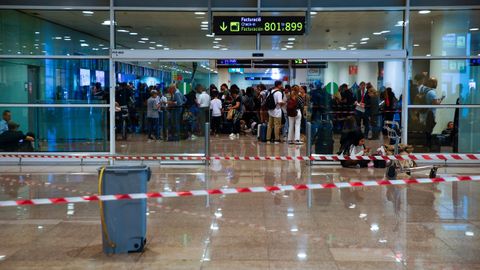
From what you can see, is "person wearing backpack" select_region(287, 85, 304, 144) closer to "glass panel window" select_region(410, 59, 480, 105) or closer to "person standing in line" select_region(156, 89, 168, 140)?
Answer: "glass panel window" select_region(410, 59, 480, 105)

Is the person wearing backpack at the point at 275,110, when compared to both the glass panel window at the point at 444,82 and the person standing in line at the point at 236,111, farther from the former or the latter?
the glass panel window at the point at 444,82

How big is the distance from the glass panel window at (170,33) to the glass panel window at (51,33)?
48 cm

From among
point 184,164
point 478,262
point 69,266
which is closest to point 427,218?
point 478,262

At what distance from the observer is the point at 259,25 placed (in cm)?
1370

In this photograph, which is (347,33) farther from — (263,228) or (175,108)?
(263,228)

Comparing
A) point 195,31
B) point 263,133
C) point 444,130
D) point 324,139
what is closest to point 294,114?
point 263,133

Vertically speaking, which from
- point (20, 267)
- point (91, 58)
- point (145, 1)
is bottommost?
point (20, 267)

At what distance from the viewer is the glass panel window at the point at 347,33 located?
14.1 m

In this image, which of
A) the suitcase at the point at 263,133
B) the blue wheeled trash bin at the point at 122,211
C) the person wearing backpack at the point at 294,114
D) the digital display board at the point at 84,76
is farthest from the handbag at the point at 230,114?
the blue wheeled trash bin at the point at 122,211

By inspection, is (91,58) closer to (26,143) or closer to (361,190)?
(26,143)

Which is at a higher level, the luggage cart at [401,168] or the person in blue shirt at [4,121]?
the person in blue shirt at [4,121]

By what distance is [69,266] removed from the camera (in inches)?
225

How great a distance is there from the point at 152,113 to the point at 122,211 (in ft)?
27.8

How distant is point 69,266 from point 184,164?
8065mm
